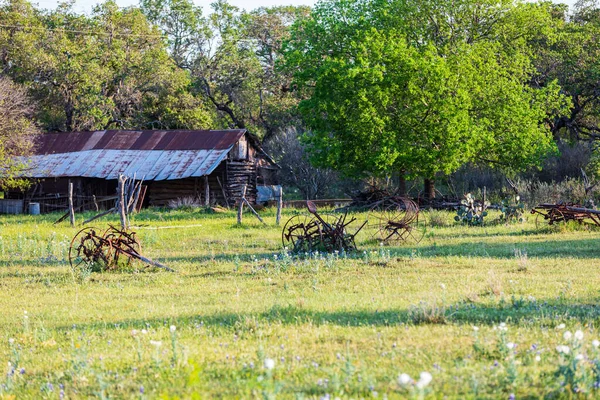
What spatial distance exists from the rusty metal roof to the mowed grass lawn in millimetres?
20784

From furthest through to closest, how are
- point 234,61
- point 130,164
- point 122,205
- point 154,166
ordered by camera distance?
point 234,61
point 130,164
point 154,166
point 122,205

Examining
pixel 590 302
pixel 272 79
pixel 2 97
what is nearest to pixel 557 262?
pixel 590 302

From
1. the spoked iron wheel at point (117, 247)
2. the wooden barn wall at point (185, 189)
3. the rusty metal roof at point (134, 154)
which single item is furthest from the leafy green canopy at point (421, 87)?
the spoked iron wheel at point (117, 247)

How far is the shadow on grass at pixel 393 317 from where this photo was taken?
804cm

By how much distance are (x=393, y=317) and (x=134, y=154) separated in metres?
33.3

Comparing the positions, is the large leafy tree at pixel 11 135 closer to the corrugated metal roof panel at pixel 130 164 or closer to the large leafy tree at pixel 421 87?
the corrugated metal roof panel at pixel 130 164

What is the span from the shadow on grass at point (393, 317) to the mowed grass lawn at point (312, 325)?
0.10ft

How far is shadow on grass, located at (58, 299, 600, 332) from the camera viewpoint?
8039mm

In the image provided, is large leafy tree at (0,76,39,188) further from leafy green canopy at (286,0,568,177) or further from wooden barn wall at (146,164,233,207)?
leafy green canopy at (286,0,568,177)

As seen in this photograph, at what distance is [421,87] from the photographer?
29.4 metres

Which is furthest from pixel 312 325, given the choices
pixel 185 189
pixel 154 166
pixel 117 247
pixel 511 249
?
pixel 185 189

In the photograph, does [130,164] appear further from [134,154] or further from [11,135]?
[11,135]

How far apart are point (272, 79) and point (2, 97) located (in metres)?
23.9

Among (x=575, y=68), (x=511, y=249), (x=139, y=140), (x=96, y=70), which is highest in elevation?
(x=96, y=70)
